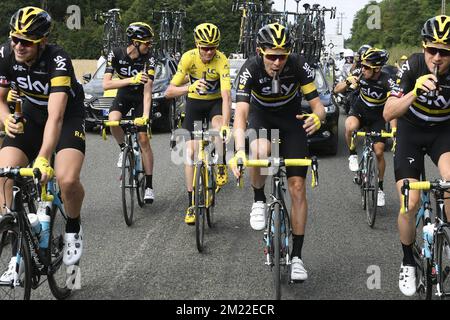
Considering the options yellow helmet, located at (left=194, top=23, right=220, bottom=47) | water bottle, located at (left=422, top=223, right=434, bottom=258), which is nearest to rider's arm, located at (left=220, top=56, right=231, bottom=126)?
yellow helmet, located at (left=194, top=23, right=220, bottom=47)

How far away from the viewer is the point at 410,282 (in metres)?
4.86

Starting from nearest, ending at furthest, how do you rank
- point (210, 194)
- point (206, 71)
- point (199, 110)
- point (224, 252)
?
1. point (224, 252)
2. point (210, 194)
3. point (206, 71)
4. point (199, 110)

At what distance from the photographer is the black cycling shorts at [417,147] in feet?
16.3

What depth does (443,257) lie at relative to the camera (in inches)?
173

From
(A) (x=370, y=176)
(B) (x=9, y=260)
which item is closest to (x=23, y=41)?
(B) (x=9, y=260)

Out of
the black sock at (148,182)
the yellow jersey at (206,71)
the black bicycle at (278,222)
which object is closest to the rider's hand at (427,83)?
the black bicycle at (278,222)

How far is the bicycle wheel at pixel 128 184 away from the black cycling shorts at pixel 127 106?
2.90 ft

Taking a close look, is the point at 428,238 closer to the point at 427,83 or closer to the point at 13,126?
the point at 427,83

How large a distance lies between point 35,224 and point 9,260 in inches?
16.0

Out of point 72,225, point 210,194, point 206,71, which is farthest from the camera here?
point 206,71

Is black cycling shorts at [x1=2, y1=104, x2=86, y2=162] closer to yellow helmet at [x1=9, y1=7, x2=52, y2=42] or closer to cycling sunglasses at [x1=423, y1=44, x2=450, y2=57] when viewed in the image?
yellow helmet at [x1=9, y1=7, x2=52, y2=42]

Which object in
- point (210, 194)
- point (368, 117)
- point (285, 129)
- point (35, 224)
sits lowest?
point (210, 194)

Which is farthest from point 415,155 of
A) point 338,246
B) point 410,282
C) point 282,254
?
point 338,246
